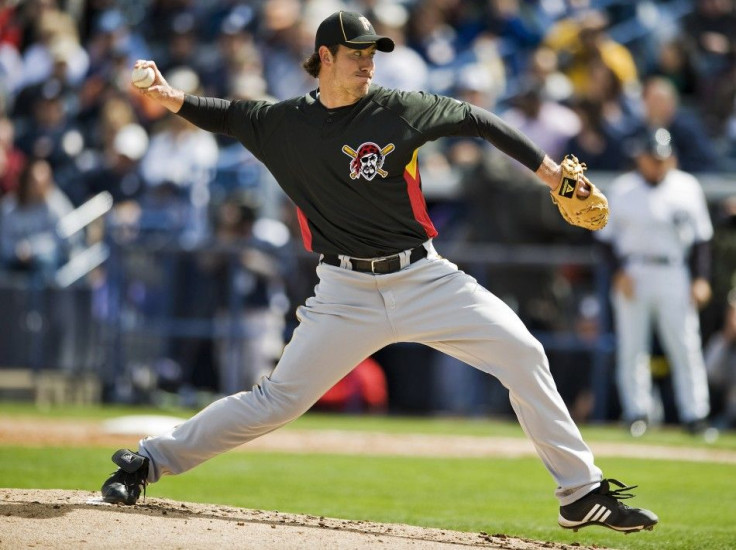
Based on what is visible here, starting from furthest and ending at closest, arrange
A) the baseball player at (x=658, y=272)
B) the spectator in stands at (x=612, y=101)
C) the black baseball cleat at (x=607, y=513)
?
the spectator in stands at (x=612, y=101)
the baseball player at (x=658, y=272)
the black baseball cleat at (x=607, y=513)

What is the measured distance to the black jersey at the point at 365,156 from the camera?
5.76m

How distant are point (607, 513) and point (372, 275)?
1449mm

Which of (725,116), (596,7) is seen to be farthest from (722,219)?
(596,7)

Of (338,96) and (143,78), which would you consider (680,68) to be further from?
(143,78)

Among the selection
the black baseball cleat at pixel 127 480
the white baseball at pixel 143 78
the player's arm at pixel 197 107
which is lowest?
the black baseball cleat at pixel 127 480

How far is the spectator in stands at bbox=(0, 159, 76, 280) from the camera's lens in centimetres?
1429

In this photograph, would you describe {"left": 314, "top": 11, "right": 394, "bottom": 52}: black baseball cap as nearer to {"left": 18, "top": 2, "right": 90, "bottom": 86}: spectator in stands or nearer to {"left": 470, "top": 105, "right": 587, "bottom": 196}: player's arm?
{"left": 470, "top": 105, "right": 587, "bottom": 196}: player's arm

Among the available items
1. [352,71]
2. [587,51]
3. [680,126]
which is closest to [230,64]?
[587,51]

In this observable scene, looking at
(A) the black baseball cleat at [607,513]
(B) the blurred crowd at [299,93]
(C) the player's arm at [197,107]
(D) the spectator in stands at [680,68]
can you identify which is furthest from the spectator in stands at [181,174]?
(A) the black baseball cleat at [607,513]

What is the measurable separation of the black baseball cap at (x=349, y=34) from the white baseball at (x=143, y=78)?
0.76m

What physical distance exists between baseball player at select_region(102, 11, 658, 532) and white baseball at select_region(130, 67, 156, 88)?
0.05 meters

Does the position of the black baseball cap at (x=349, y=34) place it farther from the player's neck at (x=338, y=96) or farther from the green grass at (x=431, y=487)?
the green grass at (x=431, y=487)

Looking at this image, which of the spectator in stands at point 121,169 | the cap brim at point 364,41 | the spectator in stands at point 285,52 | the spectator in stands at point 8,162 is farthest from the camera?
the spectator in stands at point 8,162

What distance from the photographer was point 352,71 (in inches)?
231
